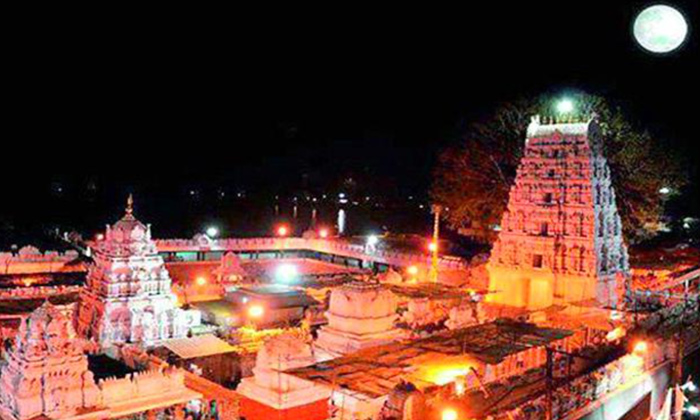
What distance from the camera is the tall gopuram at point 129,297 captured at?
2595cm

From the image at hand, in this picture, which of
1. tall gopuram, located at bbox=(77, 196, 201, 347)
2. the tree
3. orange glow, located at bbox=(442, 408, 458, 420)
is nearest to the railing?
the tree

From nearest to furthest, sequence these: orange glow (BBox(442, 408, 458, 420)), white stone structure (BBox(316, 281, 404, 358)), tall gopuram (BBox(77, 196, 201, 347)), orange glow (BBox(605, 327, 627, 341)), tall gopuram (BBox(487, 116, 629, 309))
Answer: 1. orange glow (BBox(442, 408, 458, 420))
2. white stone structure (BBox(316, 281, 404, 358))
3. orange glow (BBox(605, 327, 627, 341))
4. tall gopuram (BBox(77, 196, 201, 347))
5. tall gopuram (BBox(487, 116, 629, 309))

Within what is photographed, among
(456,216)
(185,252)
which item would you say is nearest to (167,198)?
(185,252)

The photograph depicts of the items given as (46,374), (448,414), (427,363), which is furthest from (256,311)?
(448,414)

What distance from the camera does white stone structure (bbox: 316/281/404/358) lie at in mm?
21047

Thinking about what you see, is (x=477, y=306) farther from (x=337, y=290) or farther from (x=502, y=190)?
(x=502, y=190)

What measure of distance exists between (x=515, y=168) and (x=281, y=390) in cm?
2845

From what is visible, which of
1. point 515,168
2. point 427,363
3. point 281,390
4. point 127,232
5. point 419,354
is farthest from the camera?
point 515,168

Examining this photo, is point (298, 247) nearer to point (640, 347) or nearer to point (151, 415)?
point (640, 347)

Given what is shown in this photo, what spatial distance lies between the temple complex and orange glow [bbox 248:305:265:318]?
32.3 feet

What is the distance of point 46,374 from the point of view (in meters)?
17.2

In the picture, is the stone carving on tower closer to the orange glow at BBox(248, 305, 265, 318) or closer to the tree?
the orange glow at BBox(248, 305, 265, 318)

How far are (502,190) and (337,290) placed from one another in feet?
72.8

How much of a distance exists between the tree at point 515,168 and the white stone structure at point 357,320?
2084cm
